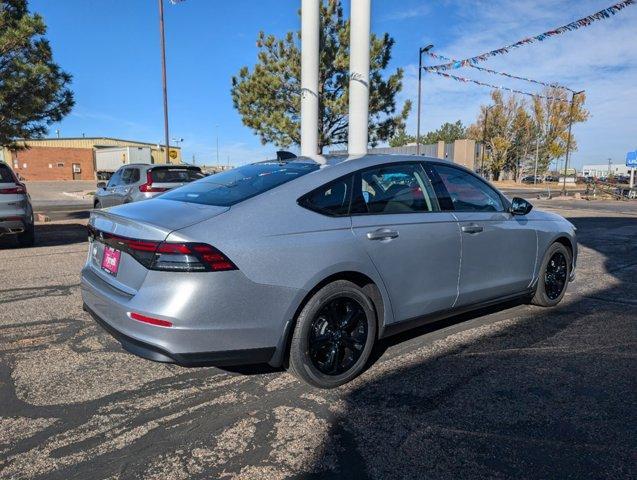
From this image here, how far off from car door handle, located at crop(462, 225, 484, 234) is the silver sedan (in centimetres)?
3

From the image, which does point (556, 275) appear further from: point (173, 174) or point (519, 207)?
point (173, 174)

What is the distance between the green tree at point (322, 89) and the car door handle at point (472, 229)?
18542 mm

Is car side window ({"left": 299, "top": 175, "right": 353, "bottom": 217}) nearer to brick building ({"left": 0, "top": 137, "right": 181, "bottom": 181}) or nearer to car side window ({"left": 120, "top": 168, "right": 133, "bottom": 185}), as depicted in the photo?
car side window ({"left": 120, "top": 168, "right": 133, "bottom": 185})

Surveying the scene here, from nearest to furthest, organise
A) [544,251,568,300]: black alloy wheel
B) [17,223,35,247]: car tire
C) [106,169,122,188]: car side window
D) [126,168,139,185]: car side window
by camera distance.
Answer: [544,251,568,300]: black alloy wheel → [17,223,35,247]: car tire → [126,168,139,185]: car side window → [106,169,122,188]: car side window

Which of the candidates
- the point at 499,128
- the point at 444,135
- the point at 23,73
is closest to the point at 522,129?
the point at 499,128

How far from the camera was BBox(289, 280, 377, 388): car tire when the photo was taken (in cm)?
311

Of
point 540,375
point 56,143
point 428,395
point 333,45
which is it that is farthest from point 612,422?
point 56,143

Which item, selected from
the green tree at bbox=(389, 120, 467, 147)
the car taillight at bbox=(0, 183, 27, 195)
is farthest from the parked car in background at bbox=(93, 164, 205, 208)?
the green tree at bbox=(389, 120, 467, 147)

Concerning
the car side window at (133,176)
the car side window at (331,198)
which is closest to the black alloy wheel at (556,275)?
the car side window at (331,198)

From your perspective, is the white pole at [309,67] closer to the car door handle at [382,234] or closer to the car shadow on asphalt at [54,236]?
the car shadow on asphalt at [54,236]

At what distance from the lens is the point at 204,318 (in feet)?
9.01

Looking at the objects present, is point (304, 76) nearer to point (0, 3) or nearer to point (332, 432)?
point (0, 3)

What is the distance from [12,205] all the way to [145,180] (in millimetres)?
3254

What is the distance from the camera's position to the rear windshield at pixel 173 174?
36.4 feet
